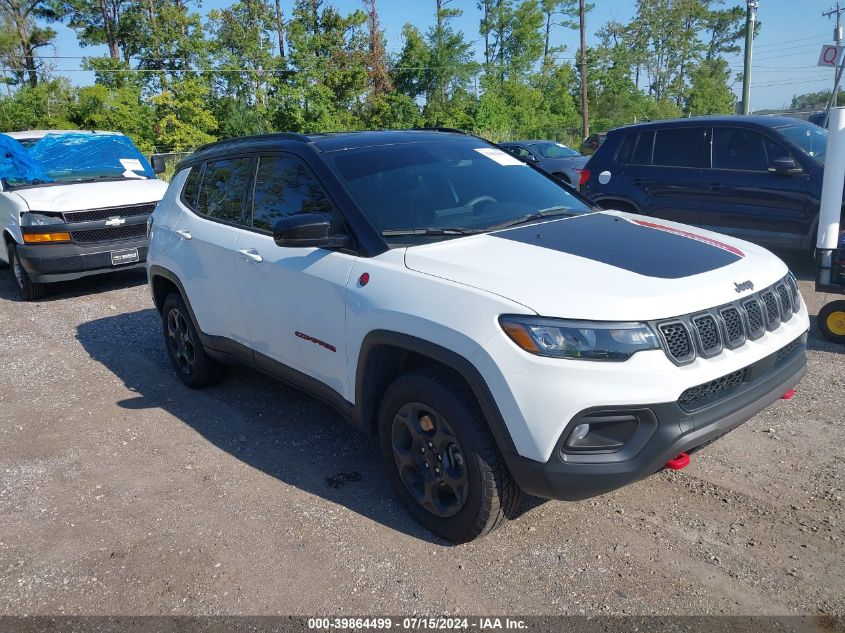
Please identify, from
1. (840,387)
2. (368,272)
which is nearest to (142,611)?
(368,272)

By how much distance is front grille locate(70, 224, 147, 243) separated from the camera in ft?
27.4

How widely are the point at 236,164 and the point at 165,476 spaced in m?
2.00

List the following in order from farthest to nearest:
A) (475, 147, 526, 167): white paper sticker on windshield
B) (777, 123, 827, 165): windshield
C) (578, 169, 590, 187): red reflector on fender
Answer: (578, 169, 590, 187): red reflector on fender → (777, 123, 827, 165): windshield → (475, 147, 526, 167): white paper sticker on windshield

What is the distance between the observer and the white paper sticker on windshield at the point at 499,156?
A: 4.32m

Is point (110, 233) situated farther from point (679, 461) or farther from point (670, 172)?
point (679, 461)

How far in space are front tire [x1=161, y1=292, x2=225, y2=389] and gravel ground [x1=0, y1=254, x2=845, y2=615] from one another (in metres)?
0.31

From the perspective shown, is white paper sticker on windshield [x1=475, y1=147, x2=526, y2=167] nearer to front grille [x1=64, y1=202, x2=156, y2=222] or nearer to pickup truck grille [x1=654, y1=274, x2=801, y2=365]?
pickup truck grille [x1=654, y1=274, x2=801, y2=365]

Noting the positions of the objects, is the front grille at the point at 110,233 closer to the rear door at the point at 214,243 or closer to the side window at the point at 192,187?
the side window at the point at 192,187

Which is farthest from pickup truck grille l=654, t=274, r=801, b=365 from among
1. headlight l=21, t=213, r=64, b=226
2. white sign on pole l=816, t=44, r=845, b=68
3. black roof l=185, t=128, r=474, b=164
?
white sign on pole l=816, t=44, r=845, b=68

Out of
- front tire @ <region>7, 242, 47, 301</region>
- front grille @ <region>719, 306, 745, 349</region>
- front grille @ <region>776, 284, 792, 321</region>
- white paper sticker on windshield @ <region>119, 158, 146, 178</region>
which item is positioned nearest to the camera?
front grille @ <region>719, 306, 745, 349</region>

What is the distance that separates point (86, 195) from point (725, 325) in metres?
7.93

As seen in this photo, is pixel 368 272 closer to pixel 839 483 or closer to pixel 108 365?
pixel 839 483

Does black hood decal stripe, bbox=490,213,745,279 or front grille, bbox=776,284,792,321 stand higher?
black hood decal stripe, bbox=490,213,745,279

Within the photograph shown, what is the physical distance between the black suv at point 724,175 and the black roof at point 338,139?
14.8 feet
